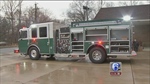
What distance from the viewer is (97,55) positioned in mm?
12453

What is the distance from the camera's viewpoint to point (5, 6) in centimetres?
5397

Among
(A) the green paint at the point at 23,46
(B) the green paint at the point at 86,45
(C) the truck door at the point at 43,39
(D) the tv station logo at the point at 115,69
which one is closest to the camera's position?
(D) the tv station logo at the point at 115,69

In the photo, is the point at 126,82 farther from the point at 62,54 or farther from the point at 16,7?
the point at 16,7

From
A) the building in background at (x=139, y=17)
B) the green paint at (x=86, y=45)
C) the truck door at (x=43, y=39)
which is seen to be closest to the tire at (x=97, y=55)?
the green paint at (x=86, y=45)

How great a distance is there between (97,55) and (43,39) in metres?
3.89

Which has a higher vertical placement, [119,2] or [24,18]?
[119,2]

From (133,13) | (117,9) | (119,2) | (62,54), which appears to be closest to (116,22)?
(62,54)

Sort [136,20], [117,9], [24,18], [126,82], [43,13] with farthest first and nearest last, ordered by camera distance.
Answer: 1. [43,13]
2. [24,18]
3. [117,9]
4. [136,20]
5. [126,82]

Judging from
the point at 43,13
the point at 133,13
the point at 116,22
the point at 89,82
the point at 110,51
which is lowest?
the point at 89,82

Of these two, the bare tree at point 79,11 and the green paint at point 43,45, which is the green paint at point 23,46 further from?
the bare tree at point 79,11

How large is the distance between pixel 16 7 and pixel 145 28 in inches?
1515

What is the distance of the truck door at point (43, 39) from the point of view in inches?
555

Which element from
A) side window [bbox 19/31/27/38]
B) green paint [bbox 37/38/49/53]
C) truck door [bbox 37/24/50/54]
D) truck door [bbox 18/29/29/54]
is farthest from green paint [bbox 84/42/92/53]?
side window [bbox 19/31/27/38]

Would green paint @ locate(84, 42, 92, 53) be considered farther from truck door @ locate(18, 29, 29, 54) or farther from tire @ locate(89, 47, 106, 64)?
truck door @ locate(18, 29, 29, 54)
